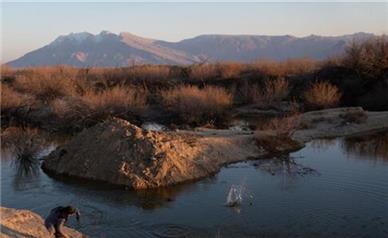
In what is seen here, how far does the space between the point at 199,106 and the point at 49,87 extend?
29.8 ft

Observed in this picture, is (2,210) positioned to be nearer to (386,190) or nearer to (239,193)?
(239,193)

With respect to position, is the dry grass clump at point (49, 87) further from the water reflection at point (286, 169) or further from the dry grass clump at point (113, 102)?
the water reflection at point (286, 169)

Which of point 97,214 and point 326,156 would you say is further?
point 326,156

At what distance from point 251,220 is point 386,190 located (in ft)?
13.5

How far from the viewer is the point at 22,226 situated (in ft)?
31.3

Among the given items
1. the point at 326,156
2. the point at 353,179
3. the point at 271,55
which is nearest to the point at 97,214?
the point at 353,179

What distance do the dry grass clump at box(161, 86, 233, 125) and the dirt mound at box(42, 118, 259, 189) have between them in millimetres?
9465

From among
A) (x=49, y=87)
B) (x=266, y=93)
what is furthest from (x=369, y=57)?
(x=49, y=87)

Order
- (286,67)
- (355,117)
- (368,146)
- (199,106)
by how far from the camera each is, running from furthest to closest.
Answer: (286,67) → (199,106) → (355,117) → (368,146)

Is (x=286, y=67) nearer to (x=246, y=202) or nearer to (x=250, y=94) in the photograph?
(x=250, y=94)

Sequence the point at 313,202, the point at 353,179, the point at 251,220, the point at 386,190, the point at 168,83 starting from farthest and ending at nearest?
the point at 168,83
the point at 353,179
the point at 386,190
the point at 313,202
the point at 251,220

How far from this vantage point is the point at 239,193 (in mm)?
13406

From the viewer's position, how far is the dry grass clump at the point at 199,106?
1085 inches

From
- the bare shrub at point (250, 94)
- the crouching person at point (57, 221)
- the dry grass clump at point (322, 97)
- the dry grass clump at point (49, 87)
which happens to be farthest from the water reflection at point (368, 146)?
the dry grass clump at point (49, 87)
